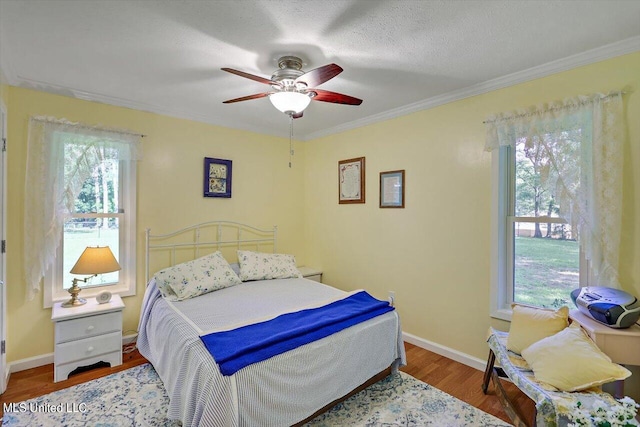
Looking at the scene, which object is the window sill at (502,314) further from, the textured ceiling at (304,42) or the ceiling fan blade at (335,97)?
the ceiling fan blade at (335,97)

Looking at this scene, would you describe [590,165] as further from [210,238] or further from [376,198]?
[210,238]

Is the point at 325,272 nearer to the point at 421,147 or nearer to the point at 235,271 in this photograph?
the point at 235,271

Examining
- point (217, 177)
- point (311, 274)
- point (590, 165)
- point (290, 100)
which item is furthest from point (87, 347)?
point (590, 165)

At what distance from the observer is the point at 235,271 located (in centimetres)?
342

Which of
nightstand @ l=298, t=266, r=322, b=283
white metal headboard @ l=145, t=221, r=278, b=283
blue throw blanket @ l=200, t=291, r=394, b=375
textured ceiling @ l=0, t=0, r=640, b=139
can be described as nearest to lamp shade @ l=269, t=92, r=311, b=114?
textured ceiling @ l=0, t=0, r=640, b=139

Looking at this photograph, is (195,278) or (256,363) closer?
(256,363)

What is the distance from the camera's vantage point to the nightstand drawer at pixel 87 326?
8.06ft

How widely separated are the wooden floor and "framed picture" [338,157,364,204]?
185cm

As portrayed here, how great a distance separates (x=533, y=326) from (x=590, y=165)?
3.87ft

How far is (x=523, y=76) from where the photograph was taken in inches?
94.0

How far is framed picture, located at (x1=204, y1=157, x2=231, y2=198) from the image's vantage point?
353 centimetres

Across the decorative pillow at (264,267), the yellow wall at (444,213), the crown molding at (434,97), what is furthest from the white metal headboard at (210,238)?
the crown molding at (434,97)

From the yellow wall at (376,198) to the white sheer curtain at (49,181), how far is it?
95 mm

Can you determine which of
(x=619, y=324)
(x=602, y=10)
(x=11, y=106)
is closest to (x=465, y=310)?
(x=619, y=324)
